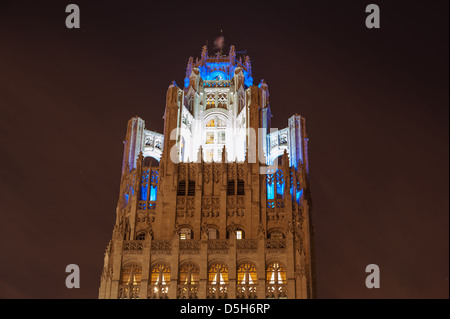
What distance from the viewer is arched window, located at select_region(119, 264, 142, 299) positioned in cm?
7825

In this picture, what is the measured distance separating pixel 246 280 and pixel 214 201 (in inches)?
467

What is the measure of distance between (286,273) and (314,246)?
906cm

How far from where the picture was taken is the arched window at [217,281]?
77.8 meters

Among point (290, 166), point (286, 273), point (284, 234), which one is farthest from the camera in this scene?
point (290, 166)

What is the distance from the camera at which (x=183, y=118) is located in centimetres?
9575

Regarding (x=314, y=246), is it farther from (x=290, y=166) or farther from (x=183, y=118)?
(x=183, y=118)

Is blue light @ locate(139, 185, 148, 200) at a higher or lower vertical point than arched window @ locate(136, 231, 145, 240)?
higher

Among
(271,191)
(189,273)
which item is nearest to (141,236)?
(189,273)

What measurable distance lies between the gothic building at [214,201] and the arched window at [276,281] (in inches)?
4.2

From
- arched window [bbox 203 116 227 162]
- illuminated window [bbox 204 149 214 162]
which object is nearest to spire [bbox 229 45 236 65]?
arched window [bbox 203 116 227 162]

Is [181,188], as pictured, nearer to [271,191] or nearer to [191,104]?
[271,191]

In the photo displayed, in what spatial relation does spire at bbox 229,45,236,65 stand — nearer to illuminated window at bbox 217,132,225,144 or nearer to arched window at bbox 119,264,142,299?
illuminated window at bbox 217,132,225,144

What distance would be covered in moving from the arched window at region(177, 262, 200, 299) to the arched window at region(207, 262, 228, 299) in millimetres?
1406
